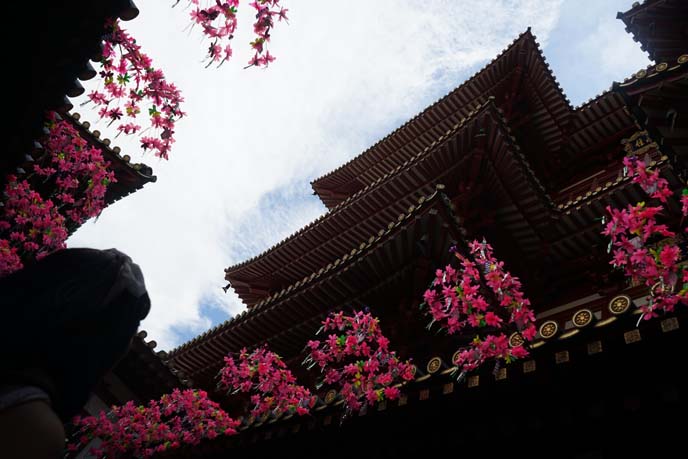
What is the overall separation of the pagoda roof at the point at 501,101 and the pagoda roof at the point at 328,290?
693cm

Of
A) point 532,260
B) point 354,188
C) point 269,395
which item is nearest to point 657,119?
point 532,260

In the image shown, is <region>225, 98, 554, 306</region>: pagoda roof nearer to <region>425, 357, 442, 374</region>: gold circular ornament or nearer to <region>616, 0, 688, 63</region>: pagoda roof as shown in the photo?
<region>616, 0, 688, 63</region>: pagoda roof

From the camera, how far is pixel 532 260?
10484 millimetres

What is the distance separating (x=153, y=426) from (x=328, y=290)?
153 inches

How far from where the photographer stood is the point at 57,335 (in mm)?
2473

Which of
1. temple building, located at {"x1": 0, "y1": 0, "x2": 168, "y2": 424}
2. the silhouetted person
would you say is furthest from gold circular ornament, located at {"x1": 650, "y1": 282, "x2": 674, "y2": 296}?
temple building, located at {"x1": 0, "y1": 0, "x2": 168, "y2": 424}

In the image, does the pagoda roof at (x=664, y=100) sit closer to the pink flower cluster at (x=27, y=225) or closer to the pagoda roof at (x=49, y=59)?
the pagoda roof at (x=49, y=59)

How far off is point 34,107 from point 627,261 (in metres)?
5.58

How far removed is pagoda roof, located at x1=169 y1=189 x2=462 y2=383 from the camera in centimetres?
832

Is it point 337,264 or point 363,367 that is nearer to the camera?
point 363,367

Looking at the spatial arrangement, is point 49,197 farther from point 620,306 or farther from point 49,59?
point 620,306

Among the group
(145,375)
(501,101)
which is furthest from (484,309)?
(501,101)

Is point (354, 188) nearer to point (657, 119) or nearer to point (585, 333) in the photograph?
point (657, 119)

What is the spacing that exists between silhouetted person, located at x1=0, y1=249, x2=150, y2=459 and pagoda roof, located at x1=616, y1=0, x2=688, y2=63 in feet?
40.6
